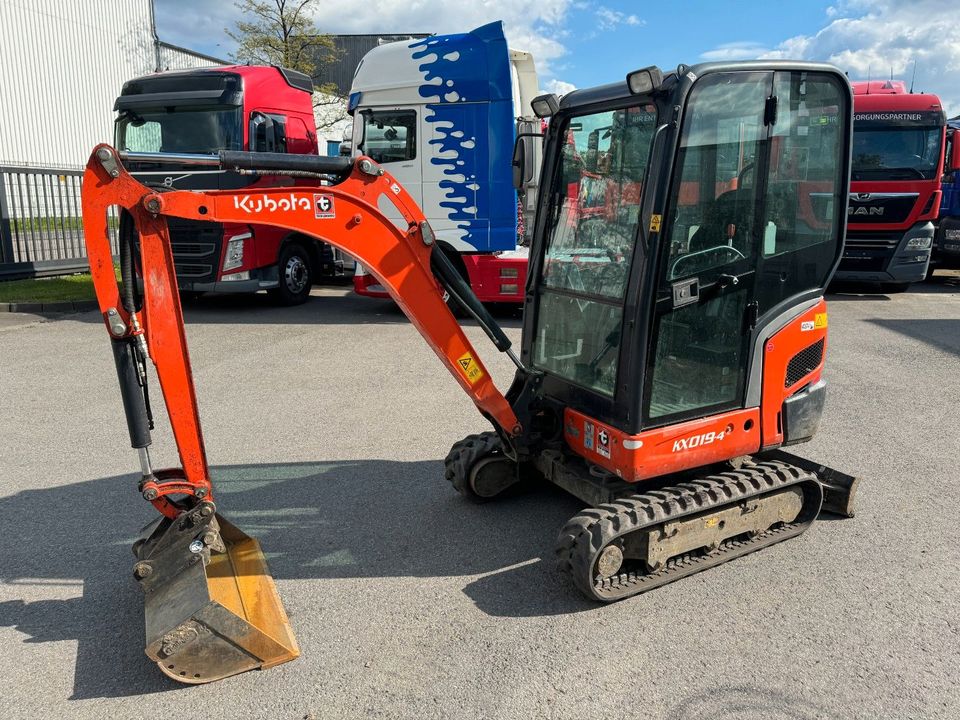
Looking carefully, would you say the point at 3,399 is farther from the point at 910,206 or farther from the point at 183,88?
the point at 910,206

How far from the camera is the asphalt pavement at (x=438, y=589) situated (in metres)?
3.22

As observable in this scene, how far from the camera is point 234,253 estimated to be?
11.5 m

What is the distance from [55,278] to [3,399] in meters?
7.99

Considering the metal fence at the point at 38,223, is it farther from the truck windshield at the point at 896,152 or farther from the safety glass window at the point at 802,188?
the truck windshield at the point at 896,152

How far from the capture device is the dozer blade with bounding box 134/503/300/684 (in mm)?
3260

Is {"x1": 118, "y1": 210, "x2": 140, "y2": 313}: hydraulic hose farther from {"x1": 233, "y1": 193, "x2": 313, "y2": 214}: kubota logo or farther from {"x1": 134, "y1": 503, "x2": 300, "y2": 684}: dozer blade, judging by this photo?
{"x1": 134, "y1": 503, "x2": 300, "y2": 684}: dozer blade

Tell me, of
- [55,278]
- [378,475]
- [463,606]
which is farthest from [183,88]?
[463,606]

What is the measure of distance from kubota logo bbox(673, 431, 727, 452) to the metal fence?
12.6m

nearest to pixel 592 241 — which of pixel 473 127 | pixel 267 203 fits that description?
pixel 267 203

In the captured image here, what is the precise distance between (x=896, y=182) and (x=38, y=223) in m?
15.0

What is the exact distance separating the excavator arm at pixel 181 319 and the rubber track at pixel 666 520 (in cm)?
134

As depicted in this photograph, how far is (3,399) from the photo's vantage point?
7.39 metres

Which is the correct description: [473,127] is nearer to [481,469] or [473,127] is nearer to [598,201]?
[598,201]

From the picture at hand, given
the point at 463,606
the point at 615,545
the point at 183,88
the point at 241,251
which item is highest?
the point at 183,88
